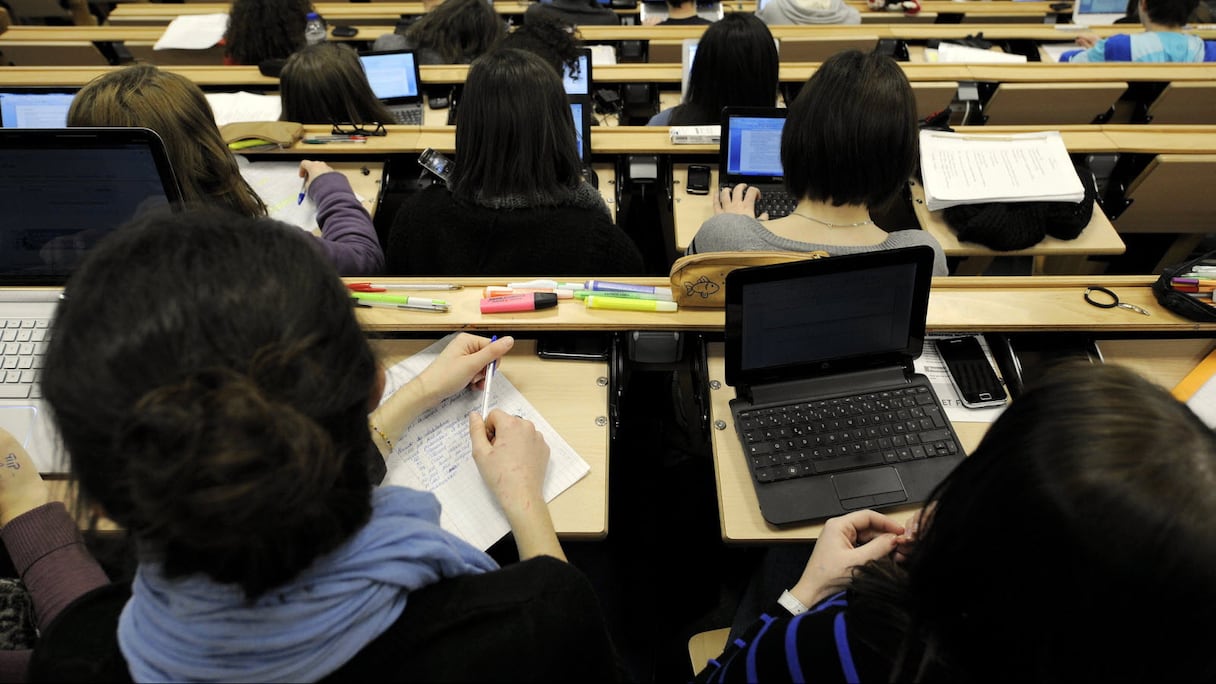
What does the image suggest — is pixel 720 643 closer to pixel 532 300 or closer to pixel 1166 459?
pixel 532 300

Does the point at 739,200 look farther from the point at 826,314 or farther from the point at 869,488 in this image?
the point at 869,488

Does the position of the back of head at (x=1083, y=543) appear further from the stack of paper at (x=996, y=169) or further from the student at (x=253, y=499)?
the stack of paper at (x=996, y=169)

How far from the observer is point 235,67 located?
3.17 metres

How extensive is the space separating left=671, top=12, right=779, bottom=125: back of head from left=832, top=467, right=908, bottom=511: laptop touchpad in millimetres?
1642

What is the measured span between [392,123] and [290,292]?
7.18 ft

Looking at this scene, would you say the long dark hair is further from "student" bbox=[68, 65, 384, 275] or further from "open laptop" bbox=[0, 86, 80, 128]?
"open laptop" bbox=[0, 86, 80, 128]

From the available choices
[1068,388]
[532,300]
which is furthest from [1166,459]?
[532,300]

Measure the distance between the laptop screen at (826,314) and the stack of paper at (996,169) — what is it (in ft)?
3.00

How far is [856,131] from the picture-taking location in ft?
5.27

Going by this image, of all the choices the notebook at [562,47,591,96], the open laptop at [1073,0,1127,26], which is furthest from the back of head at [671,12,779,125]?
the open laptop at [1073,0,1127,26]

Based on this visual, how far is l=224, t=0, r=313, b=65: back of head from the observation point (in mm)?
3219

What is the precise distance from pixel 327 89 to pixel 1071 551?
2.47m

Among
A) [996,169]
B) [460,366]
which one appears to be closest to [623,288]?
[460,366]

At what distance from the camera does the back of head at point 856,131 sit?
63.2 inches
